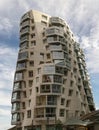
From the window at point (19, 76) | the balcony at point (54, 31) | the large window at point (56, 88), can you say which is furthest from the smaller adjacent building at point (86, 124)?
the balcony at point (54, 31)

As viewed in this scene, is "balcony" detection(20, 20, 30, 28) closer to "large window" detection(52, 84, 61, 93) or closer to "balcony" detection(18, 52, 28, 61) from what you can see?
"balcony" detection(18, 52, 28, 61)

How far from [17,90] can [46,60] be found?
14.3 metres

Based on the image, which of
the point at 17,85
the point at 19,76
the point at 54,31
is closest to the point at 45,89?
the point at 17,85

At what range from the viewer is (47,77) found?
100 metres

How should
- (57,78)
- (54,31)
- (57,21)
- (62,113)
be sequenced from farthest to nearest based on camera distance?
(57,21) < (54,31) < (57,78) < (62,113)

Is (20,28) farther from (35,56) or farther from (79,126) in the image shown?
(79,126)

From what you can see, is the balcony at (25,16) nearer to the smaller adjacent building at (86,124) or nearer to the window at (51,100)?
the window at (51,100)

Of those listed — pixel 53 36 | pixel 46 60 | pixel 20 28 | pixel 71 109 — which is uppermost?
pixel 20 28

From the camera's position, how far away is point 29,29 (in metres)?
117

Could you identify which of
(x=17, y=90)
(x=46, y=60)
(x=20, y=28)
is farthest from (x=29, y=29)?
(x=17, y=90)

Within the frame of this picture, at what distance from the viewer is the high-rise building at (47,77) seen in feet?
323

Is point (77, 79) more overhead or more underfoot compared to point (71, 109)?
more overhead

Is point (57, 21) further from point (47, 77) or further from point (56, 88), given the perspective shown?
point (56, 88)

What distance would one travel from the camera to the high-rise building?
98.4 m
